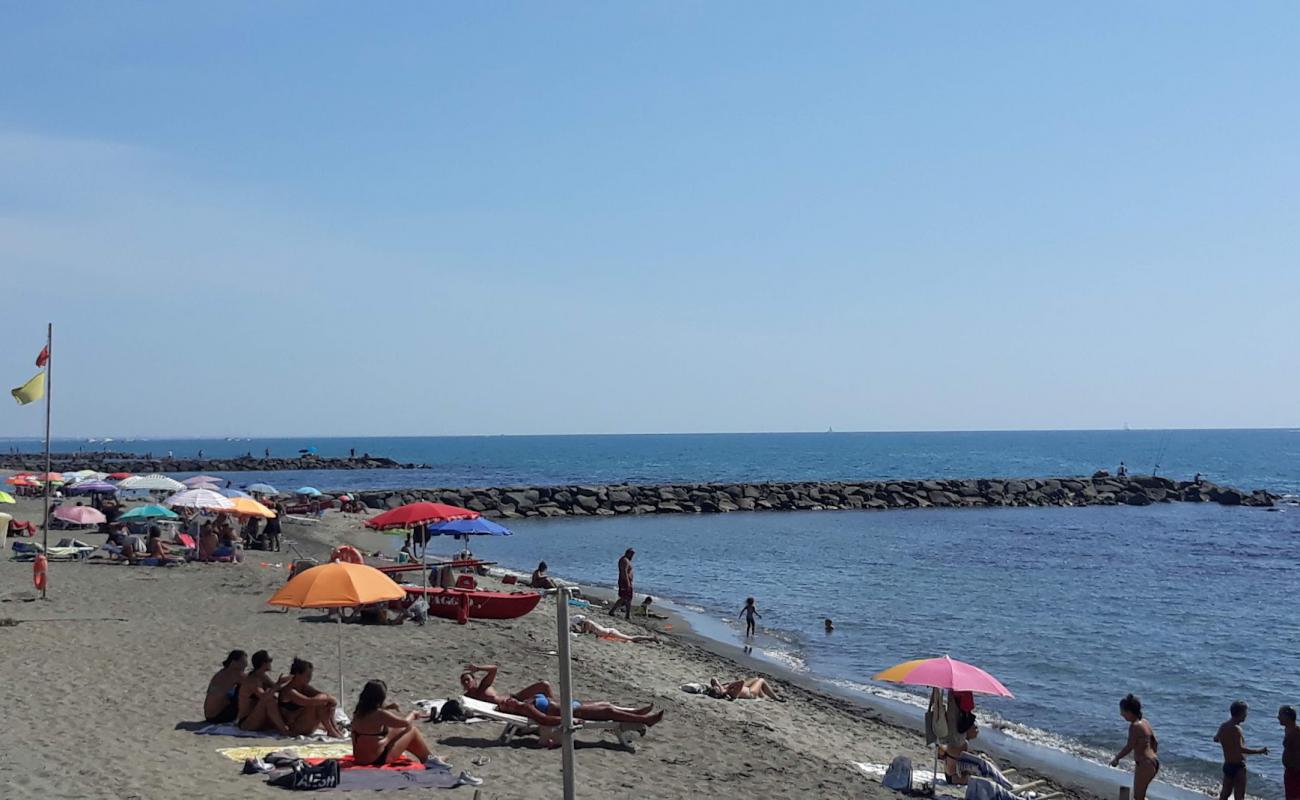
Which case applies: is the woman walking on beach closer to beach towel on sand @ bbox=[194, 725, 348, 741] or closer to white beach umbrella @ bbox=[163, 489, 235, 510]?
beach towel on sand @ bbox=[194, 725, 348, 741]

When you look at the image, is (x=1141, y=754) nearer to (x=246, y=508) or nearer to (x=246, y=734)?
(x=246, y=734)

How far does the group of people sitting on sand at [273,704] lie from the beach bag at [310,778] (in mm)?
1511

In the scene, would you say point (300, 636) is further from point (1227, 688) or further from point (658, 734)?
point (1227, 688)

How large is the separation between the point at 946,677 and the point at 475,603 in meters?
10.1

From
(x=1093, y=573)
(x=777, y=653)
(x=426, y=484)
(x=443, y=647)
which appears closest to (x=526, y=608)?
(x=443, y=647)

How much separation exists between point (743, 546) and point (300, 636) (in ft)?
91.1

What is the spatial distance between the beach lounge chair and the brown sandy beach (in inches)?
4.9

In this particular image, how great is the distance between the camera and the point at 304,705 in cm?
1028

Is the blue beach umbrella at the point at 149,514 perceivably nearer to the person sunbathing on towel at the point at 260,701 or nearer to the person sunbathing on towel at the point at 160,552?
the person sunbathing on towel at the point at 160,552

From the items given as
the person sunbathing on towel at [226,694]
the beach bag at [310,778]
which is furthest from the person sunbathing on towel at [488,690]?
the beach bag at [310,778]

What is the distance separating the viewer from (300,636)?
52.1 feet

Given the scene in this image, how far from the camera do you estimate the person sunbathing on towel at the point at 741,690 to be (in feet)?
50.6

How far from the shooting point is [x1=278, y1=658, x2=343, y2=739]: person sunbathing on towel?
1025cm

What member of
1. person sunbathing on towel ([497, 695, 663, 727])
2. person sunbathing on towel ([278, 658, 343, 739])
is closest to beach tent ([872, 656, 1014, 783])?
person sunbathing on towel ([497, 695, 663, 727])
